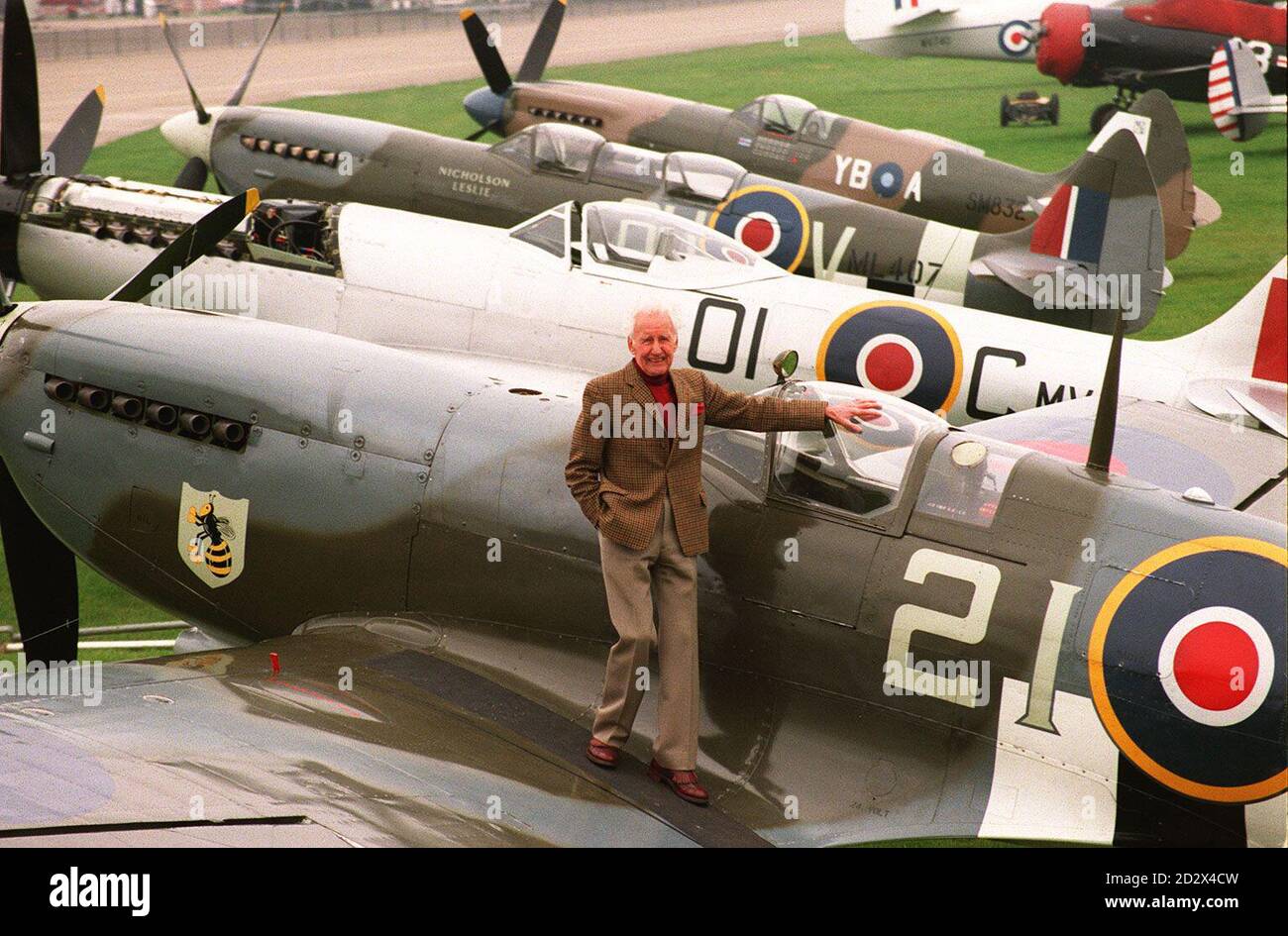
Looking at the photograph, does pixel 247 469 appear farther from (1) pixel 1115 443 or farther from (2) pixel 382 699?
(1) pixel 1115 443

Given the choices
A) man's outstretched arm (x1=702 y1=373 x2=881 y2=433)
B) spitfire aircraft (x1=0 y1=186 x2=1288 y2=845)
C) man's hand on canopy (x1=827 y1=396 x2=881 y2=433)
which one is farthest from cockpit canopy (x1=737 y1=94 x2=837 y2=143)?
man's outstretched arm (x1=702 y1=373 x2=881 y2=433)

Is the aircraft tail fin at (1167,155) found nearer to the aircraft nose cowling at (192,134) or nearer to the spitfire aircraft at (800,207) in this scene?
the spitfire aircraft at (800,207)

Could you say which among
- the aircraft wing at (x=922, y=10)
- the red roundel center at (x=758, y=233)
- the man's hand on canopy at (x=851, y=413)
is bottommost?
the man's hand on canopy at (x=851, y=413)

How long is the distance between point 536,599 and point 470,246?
13.4ft

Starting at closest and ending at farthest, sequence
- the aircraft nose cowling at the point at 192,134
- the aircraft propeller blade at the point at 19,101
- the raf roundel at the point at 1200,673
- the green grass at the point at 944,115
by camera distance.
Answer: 1. the raf roundel at the point at 1200,673
2. the aircraft propeller blade at the point at 19,101
3. the aircraft nose cowling at the point at 192,134
4. the green grass at the point at 944,115

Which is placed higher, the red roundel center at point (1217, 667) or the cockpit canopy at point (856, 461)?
the cockpit canopy at point (856, 461)

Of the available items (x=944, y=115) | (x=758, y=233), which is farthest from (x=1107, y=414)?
(x=944, y=115)

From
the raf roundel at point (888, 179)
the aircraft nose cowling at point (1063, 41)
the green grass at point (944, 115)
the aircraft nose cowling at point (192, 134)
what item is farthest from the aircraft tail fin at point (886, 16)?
the aircraft nose cowling at point (192, 134)

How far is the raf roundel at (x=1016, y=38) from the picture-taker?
78.3 feet

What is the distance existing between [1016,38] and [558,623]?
2162cm

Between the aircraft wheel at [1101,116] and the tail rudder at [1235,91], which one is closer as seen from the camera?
the tail rudder at [1235,91]

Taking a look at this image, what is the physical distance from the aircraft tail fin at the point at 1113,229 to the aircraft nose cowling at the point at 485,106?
24.5ft

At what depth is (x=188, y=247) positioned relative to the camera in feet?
22.9

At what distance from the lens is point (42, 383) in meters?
5.98
